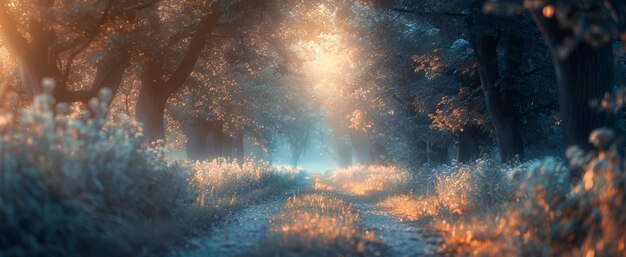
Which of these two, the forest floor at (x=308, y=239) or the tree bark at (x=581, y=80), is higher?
the tree bark at (x=581, y=80)

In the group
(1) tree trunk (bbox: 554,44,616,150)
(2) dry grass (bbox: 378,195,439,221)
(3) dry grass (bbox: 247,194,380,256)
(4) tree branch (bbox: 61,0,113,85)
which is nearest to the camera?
(3) dry grass (bbox: 247,194,380,256)

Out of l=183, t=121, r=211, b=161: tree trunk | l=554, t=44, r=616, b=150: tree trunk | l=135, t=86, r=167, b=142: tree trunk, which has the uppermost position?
l=183, t=121, r=211, b=161: tree trunk

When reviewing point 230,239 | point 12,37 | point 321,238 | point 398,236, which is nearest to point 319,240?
point 321,238

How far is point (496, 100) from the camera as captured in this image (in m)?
17.6

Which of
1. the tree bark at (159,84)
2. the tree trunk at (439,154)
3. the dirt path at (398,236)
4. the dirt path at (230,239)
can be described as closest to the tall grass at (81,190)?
the dirt path at (230,239)

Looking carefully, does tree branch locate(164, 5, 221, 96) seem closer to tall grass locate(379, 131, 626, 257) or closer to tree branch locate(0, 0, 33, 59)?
→ tree branch locate(0, 0, 33, 59)

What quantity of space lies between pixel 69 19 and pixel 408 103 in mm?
16240

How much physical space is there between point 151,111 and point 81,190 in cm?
1151

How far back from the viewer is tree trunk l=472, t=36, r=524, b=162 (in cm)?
1748

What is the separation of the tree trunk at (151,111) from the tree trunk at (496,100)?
33.5 ft

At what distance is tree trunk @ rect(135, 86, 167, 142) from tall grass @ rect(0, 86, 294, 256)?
878cm

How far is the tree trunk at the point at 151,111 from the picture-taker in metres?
17.8

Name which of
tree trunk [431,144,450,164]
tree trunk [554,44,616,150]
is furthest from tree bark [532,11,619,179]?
tree trunk [431,144,450,164]

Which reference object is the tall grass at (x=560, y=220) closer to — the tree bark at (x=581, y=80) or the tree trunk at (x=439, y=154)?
the tree bark at (x=581, y=80)
